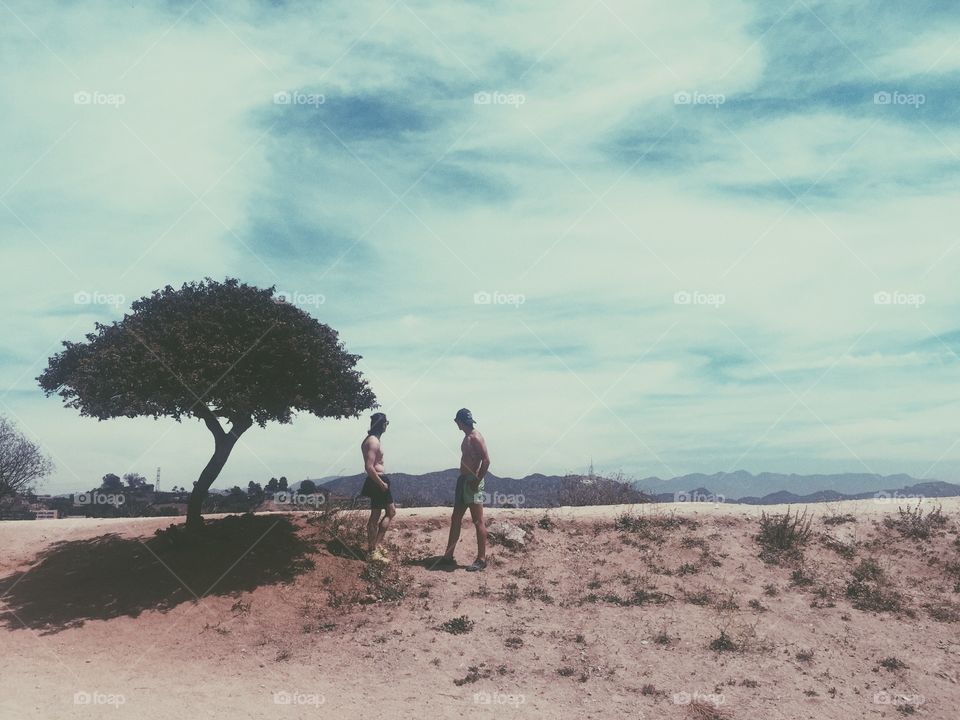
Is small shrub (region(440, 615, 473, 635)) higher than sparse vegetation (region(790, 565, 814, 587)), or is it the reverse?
sparse vegetation (region(790, 565, 814, 587))

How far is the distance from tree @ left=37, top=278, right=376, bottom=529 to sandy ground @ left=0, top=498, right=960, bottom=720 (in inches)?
98.7

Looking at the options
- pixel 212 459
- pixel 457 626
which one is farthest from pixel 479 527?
pixel 212 459

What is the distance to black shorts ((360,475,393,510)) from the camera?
1283 centimetres

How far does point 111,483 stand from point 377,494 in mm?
28650

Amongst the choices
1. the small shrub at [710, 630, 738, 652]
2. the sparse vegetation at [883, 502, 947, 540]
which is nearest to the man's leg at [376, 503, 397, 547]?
the small shrub at [710, 630, 738, 652]

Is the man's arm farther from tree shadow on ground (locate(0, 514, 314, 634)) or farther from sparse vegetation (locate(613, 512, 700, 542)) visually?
sparse vegetation (locate(613, 512, 700, 542))

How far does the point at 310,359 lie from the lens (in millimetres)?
13812

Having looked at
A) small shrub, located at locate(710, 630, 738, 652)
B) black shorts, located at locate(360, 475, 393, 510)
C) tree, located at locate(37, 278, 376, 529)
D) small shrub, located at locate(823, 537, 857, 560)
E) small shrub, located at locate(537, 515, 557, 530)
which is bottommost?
small shrub, located at locate(710, 630, 738, 652)

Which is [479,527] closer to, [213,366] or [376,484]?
[376,484]

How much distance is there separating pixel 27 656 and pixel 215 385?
16.2ft

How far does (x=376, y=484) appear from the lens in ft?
41.8

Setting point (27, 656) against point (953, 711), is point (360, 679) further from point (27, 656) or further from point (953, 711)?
point (953, 711)

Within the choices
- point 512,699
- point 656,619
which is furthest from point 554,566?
point 512,699

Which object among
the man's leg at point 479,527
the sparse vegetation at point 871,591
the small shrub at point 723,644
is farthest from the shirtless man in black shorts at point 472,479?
the sparse vegetation at point 871,591
